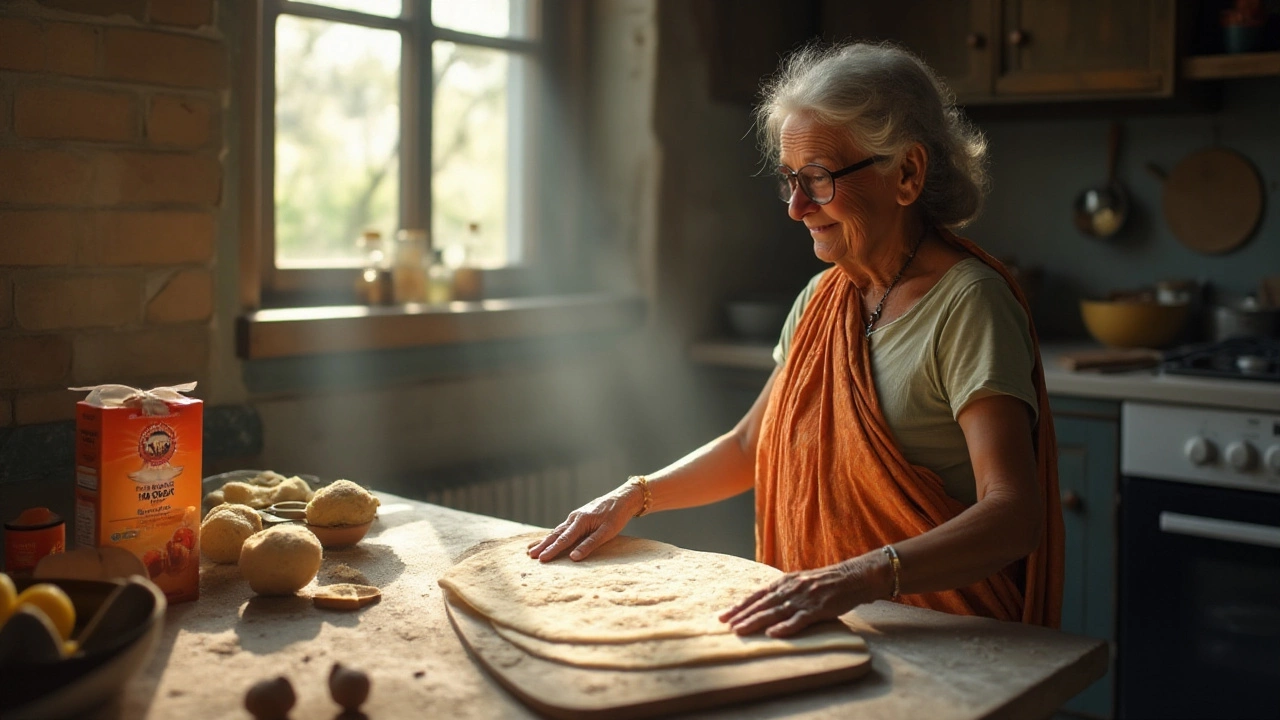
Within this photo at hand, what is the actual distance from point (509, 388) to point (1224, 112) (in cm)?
199

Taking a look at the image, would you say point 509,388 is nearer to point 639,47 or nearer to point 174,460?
point 639,47

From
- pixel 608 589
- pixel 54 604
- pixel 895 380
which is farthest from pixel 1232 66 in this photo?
pixel 54 604

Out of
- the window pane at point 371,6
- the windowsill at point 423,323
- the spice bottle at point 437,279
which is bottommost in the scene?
the windowsill at point 423,323

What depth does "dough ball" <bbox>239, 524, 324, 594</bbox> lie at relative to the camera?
49.9 inches

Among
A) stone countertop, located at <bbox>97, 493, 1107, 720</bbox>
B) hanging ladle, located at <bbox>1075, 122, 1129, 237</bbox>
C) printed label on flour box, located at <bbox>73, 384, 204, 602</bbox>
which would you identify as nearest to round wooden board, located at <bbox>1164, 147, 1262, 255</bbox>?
hanging ladle, located at <bbox>1075, 122, 1129, 237</bbox>

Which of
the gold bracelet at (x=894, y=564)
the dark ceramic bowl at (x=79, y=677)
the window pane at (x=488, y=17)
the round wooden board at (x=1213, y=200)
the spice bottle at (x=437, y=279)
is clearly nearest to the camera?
the dark ceramic bowl at (x=79, y=677)

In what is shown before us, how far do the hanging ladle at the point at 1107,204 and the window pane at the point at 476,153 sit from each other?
157 cm

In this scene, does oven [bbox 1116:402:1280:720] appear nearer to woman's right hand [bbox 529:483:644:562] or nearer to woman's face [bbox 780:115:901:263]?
woman's face [bbox 780:115:901:263]

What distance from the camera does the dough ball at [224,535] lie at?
1403mm

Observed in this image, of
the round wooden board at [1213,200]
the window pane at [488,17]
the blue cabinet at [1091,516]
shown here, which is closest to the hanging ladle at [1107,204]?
the round wooden board at [1213,200]

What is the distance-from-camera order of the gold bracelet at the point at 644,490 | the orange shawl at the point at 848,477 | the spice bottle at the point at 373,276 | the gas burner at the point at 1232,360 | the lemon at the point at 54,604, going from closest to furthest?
the lemon at the point at 54,604
the orange shawl at the point at 848,477
the gold bracelet at the point at 644,490
the gas burner at the point at 1232,360
the spice bottle at the point at 373,276

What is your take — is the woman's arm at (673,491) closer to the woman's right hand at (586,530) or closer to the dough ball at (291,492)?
the woman's right hand at (586,530)

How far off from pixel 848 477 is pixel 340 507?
2.33 ft

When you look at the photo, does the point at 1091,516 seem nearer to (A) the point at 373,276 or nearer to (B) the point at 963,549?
(B) the point at 963,549
